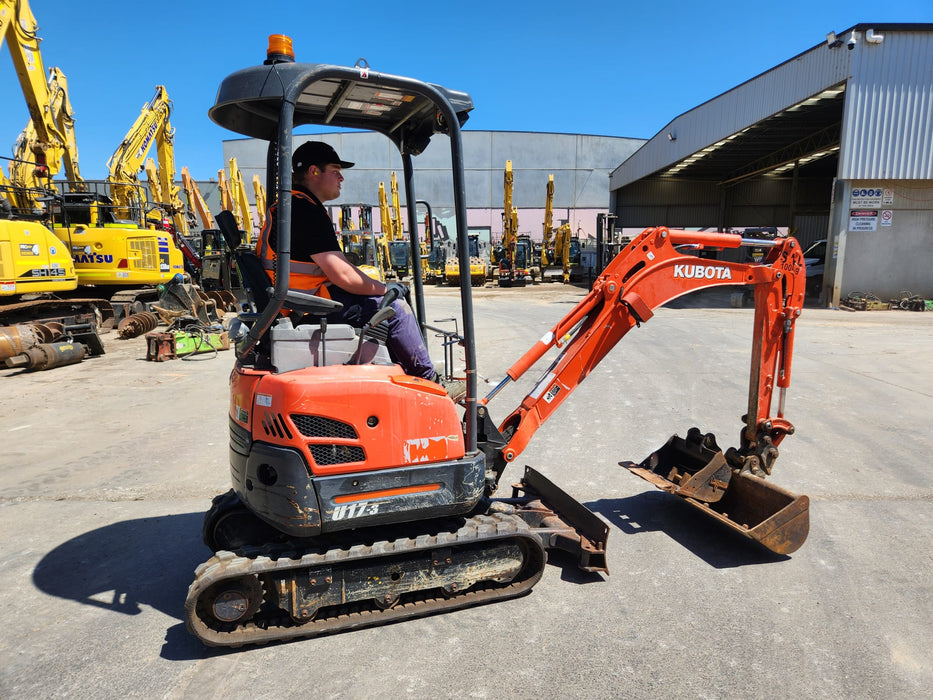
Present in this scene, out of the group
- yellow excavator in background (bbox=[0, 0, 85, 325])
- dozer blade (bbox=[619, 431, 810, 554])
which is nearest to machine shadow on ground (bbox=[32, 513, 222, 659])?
dozer blade (bbox=[619, 431, 810, 554])

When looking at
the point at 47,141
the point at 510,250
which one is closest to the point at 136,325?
the point at 47,141

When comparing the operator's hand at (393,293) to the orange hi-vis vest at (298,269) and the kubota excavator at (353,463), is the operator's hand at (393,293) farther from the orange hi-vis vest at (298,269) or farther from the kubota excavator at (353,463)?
the orange hi-vis vest at (298,269)

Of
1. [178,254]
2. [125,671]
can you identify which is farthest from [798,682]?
[178,254]

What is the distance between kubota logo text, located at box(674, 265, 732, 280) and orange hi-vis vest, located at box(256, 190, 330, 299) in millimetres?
2260

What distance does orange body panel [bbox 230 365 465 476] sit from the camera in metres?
2.72

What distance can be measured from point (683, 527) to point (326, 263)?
3039 millimetres

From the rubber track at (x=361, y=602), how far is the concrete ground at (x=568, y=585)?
8 centimetres

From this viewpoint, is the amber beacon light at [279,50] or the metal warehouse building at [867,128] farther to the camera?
the metal warehouse building at [867,128]

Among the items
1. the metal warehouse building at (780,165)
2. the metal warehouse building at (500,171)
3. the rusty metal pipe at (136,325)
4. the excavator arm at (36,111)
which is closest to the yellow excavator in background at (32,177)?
the excavator arm at (36,111)

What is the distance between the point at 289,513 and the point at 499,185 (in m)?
42.1

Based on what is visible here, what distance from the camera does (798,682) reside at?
2.53m

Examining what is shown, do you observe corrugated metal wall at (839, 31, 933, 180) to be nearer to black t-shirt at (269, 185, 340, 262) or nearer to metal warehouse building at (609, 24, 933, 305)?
metal warehouse building at (609, 24, 933, 305)

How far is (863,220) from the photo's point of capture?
17562 millimetres

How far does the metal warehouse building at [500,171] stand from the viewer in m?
40.2
